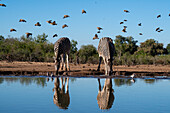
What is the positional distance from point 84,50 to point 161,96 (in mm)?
36856

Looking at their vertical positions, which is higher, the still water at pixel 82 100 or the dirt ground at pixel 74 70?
the dirt ground at pixel 74 70

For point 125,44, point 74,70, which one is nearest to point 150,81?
point 74,70

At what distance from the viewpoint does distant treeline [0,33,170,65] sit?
39541 mm

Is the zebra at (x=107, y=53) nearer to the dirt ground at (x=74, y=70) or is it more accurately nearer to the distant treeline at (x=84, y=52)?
the dirt ground at (x=74, y=70)

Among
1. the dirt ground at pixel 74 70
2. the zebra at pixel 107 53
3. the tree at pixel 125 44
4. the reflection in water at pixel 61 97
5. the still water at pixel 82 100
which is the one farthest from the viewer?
the tree at pixel 125 44

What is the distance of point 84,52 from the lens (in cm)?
4822

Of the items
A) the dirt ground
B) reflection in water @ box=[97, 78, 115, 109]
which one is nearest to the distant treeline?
the dirt ground

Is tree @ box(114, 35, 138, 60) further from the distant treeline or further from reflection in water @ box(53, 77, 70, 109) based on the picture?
reflection in water @ box(53, 77, 70, 109)

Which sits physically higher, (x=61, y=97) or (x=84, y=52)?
(x=84, y=52)

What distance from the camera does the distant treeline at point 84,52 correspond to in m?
39.5

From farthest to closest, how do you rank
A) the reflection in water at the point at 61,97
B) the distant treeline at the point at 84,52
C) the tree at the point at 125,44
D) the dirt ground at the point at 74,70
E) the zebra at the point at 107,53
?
the tree at the point at 125,44 < the distant treeline at the point at 84,52 < the dirt ground at the point at 74,70 < the zebra at the point at 107,53 < the reflection in water at the point at 61,97

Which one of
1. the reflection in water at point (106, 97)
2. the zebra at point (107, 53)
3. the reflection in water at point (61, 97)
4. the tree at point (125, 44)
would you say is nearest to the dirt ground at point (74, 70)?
the zebra at point (107, 53)

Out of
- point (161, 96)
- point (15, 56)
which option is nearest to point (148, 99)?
point (161, 96)

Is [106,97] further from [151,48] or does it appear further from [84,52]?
[151,48]
